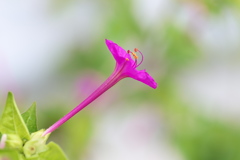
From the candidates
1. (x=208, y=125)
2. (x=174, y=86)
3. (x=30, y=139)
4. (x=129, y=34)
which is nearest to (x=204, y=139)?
(x=208, y=125)

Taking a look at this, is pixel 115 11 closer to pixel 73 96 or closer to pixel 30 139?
pixel 73 96

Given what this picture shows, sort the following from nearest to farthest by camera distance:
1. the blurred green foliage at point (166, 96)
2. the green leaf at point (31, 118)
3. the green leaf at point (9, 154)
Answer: the green leaf at point (9, 154)
the green leaf at point (31, 118)
the blurred green foliage at point (166, 96)

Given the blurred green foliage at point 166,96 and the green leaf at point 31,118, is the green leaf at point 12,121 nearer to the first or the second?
the green leaf at point 31,118

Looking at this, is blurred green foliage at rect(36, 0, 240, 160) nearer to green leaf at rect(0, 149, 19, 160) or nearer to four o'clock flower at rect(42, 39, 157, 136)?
four o'clock flower at rect(42, 39, 157, 136)

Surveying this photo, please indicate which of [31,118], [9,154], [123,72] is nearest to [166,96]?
[123,72]

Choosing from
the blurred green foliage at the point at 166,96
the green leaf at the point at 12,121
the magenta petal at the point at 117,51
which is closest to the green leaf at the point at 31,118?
the green leaf at the point at 12,121

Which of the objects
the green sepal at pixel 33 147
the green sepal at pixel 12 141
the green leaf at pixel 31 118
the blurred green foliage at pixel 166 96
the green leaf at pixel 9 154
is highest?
the blurred green foliage at pixel 166 96
